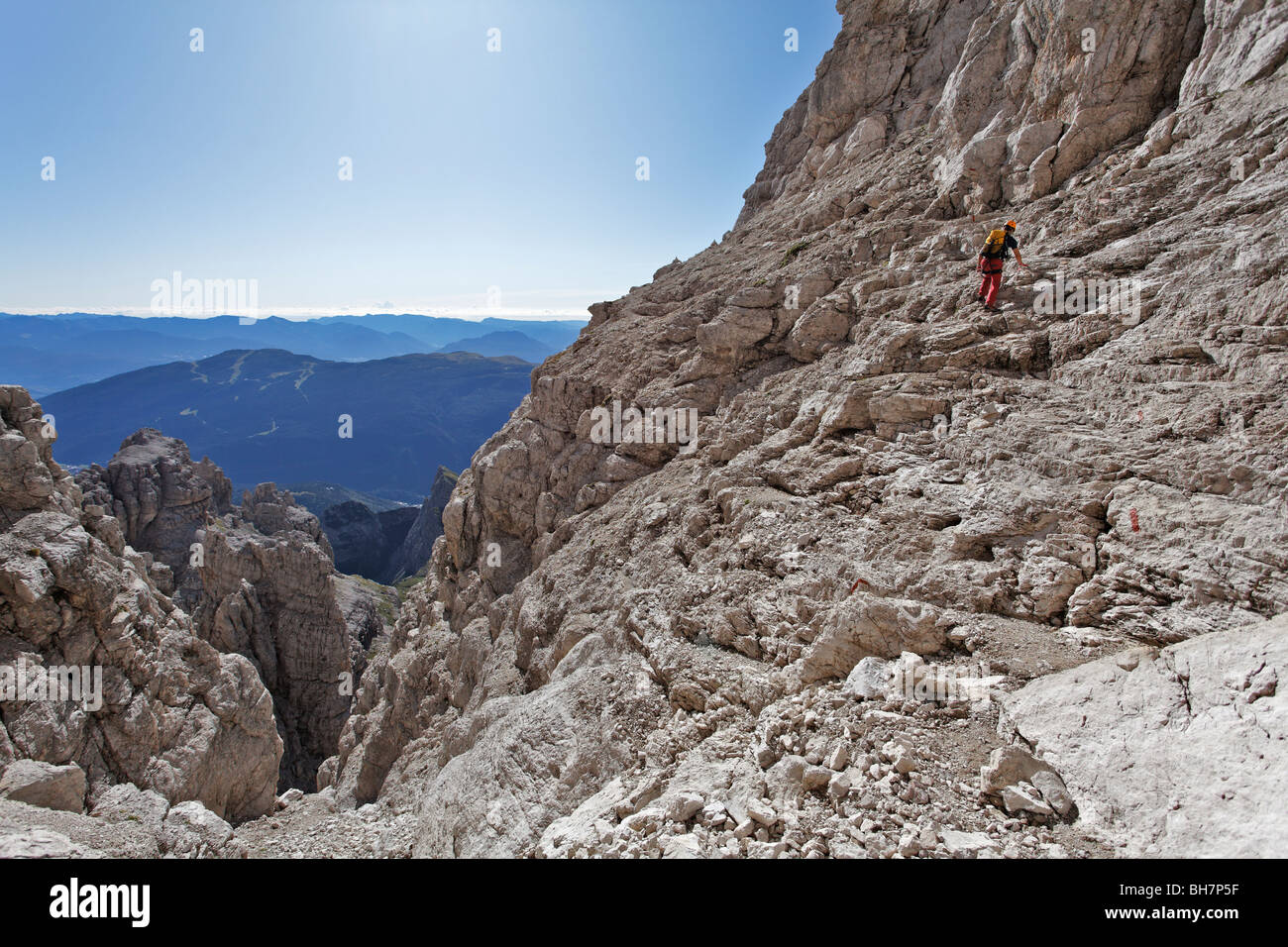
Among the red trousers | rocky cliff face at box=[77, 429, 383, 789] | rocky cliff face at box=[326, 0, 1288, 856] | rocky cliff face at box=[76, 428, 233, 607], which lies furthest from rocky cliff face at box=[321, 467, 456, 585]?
the red trousers

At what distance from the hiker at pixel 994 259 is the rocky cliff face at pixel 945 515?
1.50 feet

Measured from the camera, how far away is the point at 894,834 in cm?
481

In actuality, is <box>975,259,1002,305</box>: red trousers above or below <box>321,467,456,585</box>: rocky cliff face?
above

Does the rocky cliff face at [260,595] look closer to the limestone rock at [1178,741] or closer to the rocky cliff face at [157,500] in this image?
the rocky cliff face at [157,500]

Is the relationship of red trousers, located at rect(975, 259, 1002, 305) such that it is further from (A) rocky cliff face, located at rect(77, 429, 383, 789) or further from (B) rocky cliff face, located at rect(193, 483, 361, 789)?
(B) rocky cliff face, located at rect(193, 483, 361, 789)

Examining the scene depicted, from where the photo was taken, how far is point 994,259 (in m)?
12.1

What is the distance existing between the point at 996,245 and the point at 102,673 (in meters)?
33.7

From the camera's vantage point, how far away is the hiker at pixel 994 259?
1197 centimetres

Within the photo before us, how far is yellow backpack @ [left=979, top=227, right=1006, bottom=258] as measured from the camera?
11.9 m

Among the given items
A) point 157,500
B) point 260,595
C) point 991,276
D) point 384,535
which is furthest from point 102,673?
point 384,535

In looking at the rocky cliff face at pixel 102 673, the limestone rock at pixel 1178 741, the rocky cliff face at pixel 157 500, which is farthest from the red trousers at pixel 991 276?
the rocky cliff face at pixel 157 500

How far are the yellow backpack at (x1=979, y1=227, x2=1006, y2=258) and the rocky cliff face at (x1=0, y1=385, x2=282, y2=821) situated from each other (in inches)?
1072

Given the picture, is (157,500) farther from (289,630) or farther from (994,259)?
(994,259)
